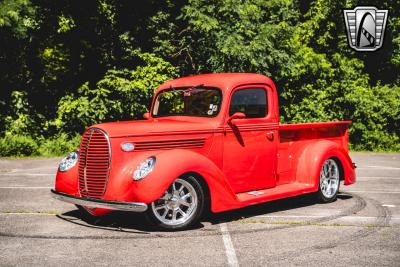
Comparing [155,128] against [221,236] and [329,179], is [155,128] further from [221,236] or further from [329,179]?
[329,179]

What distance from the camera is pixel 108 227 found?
667 centimetres

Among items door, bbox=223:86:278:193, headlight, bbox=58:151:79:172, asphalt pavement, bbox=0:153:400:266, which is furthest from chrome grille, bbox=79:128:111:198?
door, bbox=223:86:278:193

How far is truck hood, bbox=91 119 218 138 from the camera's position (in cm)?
652

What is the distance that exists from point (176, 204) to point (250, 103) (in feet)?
7.12

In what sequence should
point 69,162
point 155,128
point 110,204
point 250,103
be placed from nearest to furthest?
point 110,204 < point 155,128 < point 69,162 < point 250,103

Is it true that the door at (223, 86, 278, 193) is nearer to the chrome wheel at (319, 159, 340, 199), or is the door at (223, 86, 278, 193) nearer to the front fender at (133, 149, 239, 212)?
the front fender at (133, 149, 239, 212)

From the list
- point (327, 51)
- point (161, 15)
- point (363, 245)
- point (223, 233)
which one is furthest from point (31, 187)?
point (327, 51)

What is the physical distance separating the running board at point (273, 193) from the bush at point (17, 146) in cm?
1191

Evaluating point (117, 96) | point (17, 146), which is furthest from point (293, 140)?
point (17, 146)

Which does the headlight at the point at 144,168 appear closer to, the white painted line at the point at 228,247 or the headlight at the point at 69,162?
the white painted line at the point at 228,247

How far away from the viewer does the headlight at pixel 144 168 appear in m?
6.11

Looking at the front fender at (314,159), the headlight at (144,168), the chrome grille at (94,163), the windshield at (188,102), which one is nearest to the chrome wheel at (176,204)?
the headlight at (144,168)

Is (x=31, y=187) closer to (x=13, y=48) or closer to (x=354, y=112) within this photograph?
(x=13, y=48)

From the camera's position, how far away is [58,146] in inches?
704
